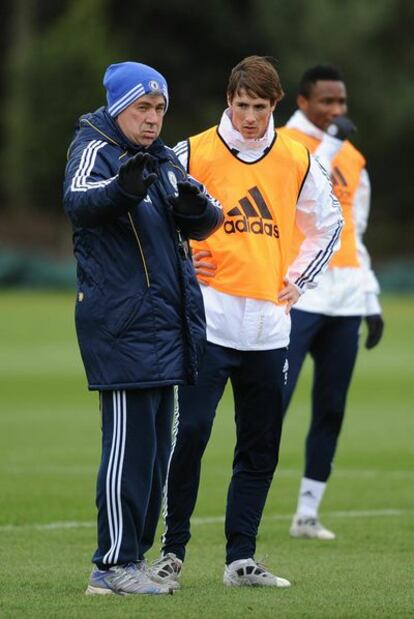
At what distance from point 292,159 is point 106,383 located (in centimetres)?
156

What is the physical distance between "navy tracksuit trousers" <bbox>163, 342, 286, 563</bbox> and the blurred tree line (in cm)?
4463

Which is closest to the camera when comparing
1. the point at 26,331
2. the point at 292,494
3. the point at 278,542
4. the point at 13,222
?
the point at 278,542

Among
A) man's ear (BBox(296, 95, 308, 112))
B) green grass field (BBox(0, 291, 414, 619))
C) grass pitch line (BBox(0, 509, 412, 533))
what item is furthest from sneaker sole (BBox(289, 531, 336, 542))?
man's ear (BBox(296, 95, 308, 112))

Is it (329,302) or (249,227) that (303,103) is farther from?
(249,227)

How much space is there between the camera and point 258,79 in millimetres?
7430

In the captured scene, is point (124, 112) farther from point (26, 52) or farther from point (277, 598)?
point (26, 52)

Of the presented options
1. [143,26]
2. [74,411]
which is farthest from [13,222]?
[74,411]

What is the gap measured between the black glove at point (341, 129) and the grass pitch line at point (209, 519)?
2.40m

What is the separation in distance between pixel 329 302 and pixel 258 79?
2.79 m

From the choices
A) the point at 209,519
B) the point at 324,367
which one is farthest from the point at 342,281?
the point at 209,519

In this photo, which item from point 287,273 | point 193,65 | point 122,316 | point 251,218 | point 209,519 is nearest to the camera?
point 122,316

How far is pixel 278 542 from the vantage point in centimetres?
967

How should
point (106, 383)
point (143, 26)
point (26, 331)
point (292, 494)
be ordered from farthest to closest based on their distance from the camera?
1. point (143, 26)
2. point (26, 331)
3. point (292, 494)
4. point (106, 383)

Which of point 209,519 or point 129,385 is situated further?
point 209,519
